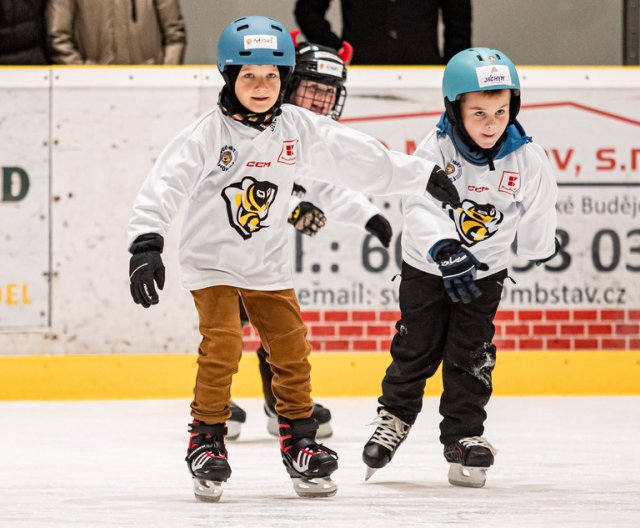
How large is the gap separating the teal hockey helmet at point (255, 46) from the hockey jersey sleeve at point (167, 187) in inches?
9.9

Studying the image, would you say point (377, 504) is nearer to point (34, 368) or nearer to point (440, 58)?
point (34, 368)

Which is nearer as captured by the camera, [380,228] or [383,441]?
[383,441]

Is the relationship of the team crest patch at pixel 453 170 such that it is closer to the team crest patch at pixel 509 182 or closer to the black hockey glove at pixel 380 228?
the team crest patch at pixel 509 182

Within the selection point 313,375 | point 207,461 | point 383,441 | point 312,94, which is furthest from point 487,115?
point 313,375

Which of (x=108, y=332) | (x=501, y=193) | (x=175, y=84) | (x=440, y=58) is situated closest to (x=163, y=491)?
(x=501, y=193)

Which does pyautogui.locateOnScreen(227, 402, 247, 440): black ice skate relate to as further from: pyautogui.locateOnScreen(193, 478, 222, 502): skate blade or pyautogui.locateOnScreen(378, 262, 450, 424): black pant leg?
pyautogui.locateOnScreen(193, 478, 222, 502): skate blade

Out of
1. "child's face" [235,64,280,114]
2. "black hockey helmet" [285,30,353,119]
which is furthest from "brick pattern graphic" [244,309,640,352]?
"child's face" [235,64,280,114]

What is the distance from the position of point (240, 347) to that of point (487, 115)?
37.9 inches

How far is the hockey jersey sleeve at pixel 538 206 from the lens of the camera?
3.54 m

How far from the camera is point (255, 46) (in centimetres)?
322

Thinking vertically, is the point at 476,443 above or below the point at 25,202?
below

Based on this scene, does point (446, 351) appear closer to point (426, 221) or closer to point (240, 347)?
point (426, 221)

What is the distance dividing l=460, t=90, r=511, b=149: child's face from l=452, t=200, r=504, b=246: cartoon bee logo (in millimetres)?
178

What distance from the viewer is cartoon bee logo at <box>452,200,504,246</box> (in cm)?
350
